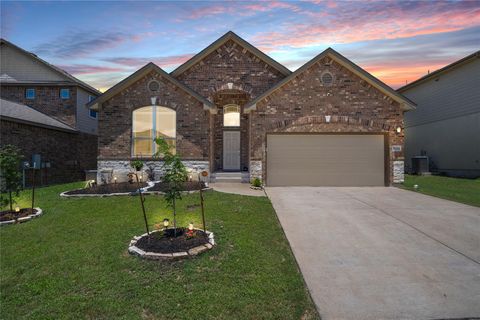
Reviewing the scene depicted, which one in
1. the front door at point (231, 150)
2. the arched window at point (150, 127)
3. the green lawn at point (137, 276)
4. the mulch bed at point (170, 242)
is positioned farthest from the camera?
the front door at point (231, 150)

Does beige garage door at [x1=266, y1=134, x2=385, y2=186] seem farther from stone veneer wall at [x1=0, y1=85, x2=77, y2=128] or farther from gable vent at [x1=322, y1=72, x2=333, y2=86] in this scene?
stone veneer wall at [x1=0, y1=85, x2=77, y2=128]

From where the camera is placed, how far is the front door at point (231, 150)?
1706 centimetres

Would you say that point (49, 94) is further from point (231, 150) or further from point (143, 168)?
point (231, 150)

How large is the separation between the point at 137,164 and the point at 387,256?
1115cm

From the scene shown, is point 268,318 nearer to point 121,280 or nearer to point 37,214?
point 121,280

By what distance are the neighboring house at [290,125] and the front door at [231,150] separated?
2.39m

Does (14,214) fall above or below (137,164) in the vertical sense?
below

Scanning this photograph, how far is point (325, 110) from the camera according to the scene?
14055 mm

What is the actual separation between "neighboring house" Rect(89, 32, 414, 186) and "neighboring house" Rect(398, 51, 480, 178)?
8.54m

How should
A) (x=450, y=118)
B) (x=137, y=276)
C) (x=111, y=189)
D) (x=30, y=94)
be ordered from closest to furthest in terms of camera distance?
(x=137, y=276) → (x=111, y=189) → (x=30, y=94) → (x=450, y=118)

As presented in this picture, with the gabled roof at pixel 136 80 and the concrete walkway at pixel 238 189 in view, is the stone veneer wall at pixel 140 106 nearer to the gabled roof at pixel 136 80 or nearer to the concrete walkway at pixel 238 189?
the gabled roof at pixel 136 80

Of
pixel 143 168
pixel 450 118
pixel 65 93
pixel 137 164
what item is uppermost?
pixel 65 93

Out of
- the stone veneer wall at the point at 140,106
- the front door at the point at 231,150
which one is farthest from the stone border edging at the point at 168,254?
the front door at the point at 231,150

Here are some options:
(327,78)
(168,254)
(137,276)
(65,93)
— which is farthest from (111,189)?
(65,93)
